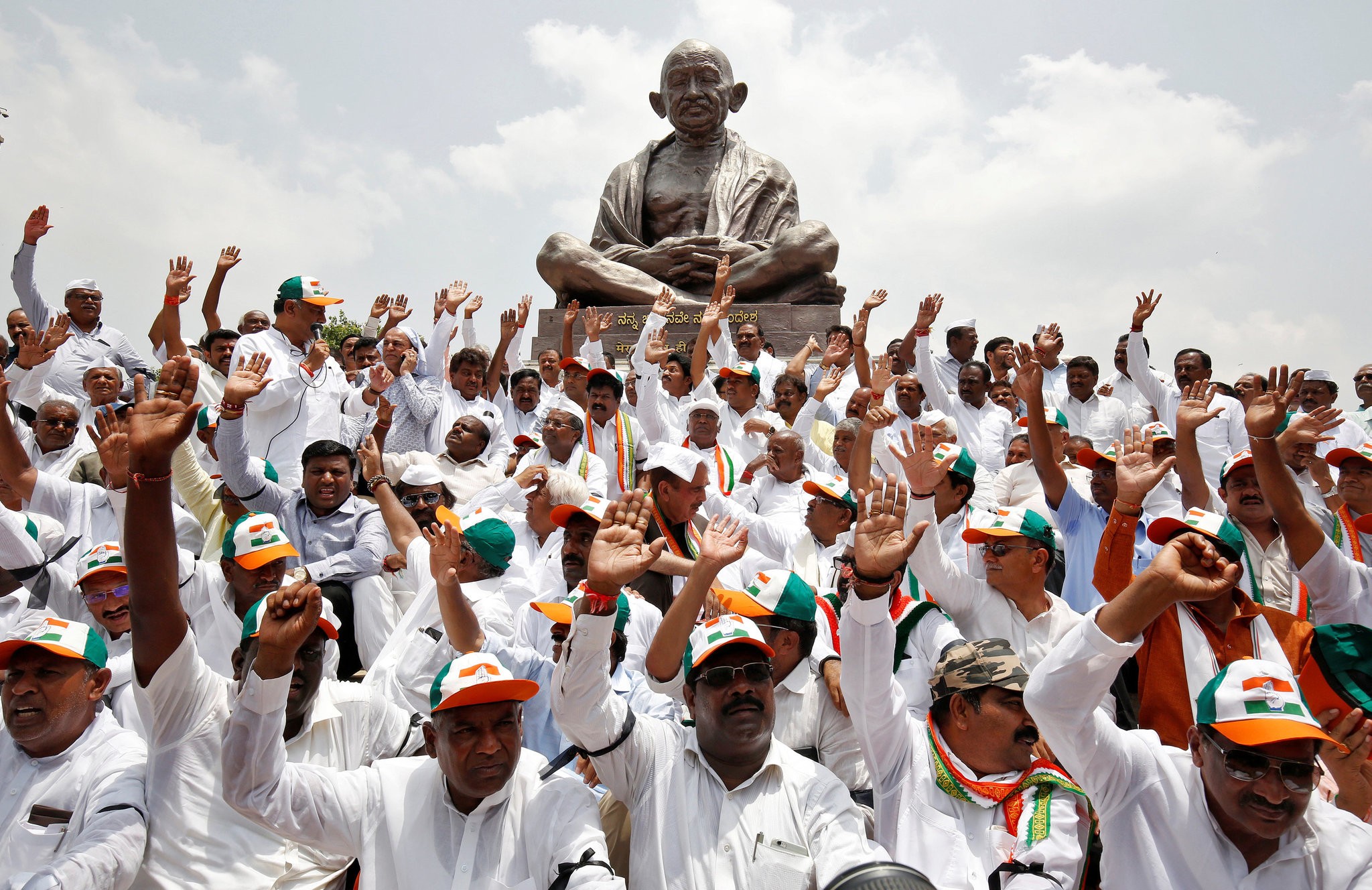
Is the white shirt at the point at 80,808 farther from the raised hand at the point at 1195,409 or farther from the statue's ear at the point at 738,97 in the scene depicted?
the statue's ear at the point at 738,97

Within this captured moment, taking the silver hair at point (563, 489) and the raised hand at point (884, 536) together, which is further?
the silver hair at point (563, 489)

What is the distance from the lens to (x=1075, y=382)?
9289 mm

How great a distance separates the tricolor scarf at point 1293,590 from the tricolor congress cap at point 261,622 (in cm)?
387

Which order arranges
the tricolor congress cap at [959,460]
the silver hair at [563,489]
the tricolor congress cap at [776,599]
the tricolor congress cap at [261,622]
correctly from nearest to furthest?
the tricolor congress cap at [261,622] → the tricolor congress cap at [776,599] → the tricolor congress cap at [959,460] → the silver hair at [563,489]

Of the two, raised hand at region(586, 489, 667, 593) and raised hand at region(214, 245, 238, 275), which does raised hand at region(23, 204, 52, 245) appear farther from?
raised hand at region(586, 489, 667, 593)

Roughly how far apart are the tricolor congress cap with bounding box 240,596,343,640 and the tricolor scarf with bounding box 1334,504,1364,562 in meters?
4.80

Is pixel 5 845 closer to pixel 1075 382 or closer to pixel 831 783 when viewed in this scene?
pixel 831 783

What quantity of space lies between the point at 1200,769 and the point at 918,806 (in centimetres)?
89

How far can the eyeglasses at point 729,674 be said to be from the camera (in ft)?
10.6

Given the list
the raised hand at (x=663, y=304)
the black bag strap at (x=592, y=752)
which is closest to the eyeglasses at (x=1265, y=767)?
the black bag strap at (x=592, y=752)

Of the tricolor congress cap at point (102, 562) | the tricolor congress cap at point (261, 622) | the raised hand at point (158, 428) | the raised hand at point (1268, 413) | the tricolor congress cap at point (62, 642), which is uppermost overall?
the raised hand at point (1268, 413)

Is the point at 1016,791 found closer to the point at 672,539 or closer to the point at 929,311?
the point at 672,539

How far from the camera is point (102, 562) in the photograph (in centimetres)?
471

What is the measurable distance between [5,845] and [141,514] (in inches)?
58.1
